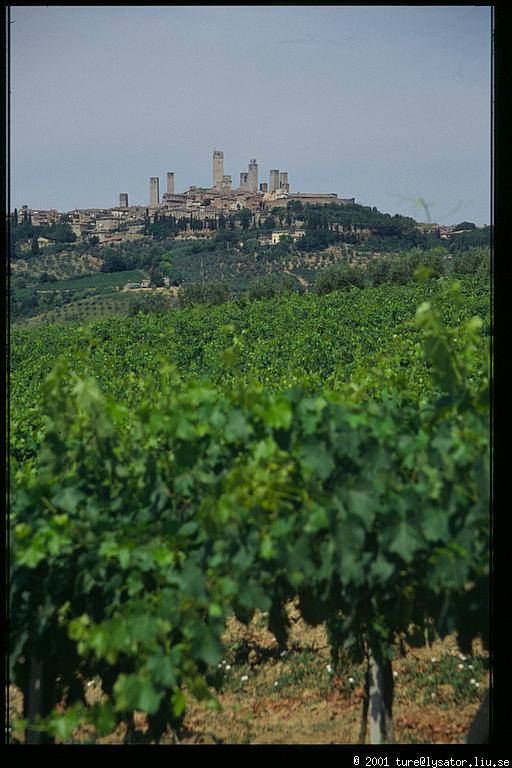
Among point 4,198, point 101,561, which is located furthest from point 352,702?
point 4,198

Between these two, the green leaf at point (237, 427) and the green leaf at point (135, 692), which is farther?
the green leaf at point (237, 427)

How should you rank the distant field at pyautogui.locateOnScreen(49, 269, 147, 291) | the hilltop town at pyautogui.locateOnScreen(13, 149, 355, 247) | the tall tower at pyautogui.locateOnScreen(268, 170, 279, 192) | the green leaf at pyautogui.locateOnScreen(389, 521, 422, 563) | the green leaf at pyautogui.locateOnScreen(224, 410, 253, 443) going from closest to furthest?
the green leaf at pyautogui.locateOnScreen(389, 521, 422, 563) < the green leaf at pyautogui.locateOnScreen(224, 410, 253, 443) < the distant field at pyautogui.locateOnScreen(49, 269, 147, 291) < the hilltop town at pyautogui.locateOnScreen(13, 149, 355, 247) < the tall tower at pyautogui.locateOnScreen(268, 170, 279, 192)

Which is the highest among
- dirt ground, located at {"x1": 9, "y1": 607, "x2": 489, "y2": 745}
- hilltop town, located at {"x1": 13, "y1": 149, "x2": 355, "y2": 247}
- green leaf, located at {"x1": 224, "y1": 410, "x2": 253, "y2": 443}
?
hilltop town, located at {"x1": 13, "y1": 149, "x2": 355, "y2": 247}

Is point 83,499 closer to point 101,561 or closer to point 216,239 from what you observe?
point 101,561

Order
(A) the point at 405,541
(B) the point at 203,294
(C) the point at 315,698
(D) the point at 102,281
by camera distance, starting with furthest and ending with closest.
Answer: (D) the point at 102,281
(B) the point at 203,294
(C) the point at 315,698
(A) the point at 405,541

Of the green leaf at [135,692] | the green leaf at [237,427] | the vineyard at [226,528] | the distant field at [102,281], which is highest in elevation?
the distant field at [102,281]

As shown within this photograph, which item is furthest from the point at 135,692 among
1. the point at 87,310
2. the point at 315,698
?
the point at 87,310

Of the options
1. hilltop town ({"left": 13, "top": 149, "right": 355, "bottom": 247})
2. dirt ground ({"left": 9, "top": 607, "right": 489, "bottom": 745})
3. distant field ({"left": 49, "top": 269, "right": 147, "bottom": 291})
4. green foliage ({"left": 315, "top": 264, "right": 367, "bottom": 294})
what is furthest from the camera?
hilltop town ({"left": 13, "top": 149, "right": 355, "bottom": 247})

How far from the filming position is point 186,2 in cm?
283

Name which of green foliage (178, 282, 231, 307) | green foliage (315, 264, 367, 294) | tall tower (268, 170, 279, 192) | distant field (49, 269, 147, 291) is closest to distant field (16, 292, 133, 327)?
distant field (49, 269, 147, 291)

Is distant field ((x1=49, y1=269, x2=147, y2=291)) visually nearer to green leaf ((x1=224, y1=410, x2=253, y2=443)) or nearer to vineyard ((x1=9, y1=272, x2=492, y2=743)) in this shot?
vineyard ((x1=9, y1=272, x2=492, y2=743))

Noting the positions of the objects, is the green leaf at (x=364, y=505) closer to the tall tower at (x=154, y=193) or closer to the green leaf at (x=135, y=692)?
the green leaf at (x=135, y=692)

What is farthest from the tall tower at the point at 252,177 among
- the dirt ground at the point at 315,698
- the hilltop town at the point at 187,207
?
the dirt ground at the point at 315,698

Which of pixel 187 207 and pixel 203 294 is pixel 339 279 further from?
pixel 187 207
